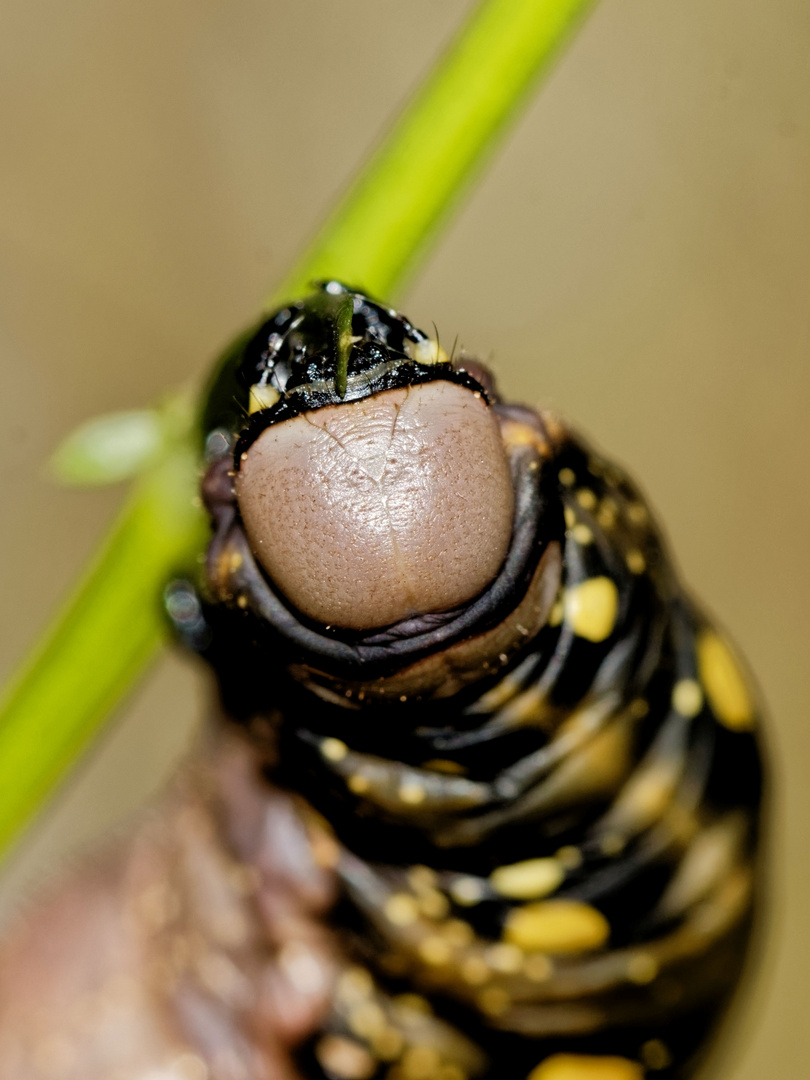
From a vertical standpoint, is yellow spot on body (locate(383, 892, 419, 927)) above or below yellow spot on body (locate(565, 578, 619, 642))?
below

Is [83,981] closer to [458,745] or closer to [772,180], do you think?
[458,745]

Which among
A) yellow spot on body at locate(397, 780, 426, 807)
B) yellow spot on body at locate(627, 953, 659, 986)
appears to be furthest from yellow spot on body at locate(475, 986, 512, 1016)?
yellow spot on body at locate(397, 780, 426, 807)

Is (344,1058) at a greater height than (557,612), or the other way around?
(557,612)

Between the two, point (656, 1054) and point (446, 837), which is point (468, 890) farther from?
point (656, 1054)

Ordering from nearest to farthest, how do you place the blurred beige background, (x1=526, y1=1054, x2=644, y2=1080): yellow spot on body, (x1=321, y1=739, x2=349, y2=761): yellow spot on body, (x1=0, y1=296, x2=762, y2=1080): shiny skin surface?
1. (x1=0, y1=296, x2=762, y2=1080): shiny skin surface
2. (x1=321, y1=739, x2=349, y2=761): yellow spot on body
3. (x1=526, y1=1054, x2=644, y2=1080): yellow spot on body
4. the blurred beige background

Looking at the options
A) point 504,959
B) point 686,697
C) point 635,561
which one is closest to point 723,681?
point 686,697

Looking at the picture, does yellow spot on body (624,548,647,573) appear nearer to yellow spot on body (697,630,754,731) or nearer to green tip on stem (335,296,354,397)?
yellow spot on body (697,630,754,731)

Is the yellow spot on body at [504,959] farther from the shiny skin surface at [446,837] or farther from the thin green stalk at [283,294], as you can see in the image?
the thin green stalk at [283,294]

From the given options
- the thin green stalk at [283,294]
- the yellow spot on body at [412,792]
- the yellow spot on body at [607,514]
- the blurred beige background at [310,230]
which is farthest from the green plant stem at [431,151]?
the blurred beige background at [310,230]
